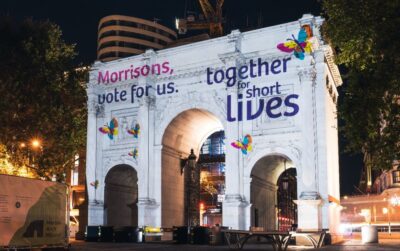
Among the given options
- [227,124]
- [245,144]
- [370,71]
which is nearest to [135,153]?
[227,124]

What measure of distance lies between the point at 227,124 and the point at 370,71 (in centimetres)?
1549

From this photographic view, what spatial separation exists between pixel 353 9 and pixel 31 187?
1391cm

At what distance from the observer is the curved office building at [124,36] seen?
11614cm

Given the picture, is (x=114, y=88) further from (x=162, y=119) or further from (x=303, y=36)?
(x=303, y=36)

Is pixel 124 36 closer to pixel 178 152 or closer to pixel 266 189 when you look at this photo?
pixel 178 152

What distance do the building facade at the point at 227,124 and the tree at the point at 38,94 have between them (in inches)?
132

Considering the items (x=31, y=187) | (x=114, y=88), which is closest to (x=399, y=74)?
(x=31, y=187)

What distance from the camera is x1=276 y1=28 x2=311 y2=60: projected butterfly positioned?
35.0m

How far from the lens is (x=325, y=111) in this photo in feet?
113

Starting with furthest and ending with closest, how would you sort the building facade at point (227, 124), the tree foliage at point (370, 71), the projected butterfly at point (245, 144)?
the projected butterfly at point (245, 144) < the building facade at point (227, 124) < the tree foliage at point (370, 71)

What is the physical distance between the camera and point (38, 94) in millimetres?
35469

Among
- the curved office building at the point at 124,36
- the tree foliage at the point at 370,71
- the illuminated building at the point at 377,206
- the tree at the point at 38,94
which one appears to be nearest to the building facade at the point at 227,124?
the tree at the point at 38,94

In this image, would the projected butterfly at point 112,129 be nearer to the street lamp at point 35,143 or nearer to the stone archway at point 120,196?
the stone archway at point 120,196

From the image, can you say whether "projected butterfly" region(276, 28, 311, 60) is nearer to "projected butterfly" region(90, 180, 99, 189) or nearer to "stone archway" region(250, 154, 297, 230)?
"stone archway" region(250, 154, 297, 230)
